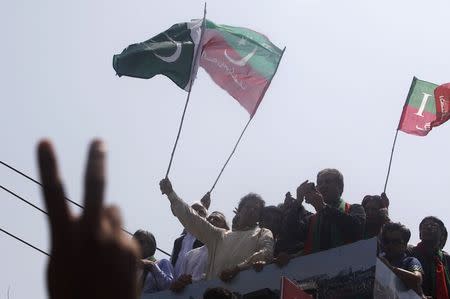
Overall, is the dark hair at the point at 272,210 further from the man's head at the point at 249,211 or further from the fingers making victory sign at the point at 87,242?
the fingers making victory sign at the point at 87,242

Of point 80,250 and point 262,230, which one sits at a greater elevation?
point 80,250

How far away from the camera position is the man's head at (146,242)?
335 inches

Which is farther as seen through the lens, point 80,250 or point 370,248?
point 370,248

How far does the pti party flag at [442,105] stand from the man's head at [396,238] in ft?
14.9

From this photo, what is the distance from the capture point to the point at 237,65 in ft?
39.0

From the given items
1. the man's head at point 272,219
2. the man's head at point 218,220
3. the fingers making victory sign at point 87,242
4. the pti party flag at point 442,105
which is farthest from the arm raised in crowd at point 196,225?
the fingers making victory sign at point 87,242

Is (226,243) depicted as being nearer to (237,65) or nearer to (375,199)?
(375,199)

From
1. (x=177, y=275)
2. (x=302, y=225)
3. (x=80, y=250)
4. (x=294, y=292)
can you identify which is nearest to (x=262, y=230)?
(x=302, y=225)

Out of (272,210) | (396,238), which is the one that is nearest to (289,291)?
(396,238)

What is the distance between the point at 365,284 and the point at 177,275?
92.4 inches

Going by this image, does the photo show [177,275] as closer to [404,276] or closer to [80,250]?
[404,276]

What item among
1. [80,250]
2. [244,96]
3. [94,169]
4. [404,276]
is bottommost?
[404,276]

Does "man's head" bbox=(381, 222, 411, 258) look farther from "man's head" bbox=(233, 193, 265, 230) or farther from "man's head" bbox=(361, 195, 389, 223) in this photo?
"man's head" bbox=(233, 193, 265, 230)

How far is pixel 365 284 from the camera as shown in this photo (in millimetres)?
6859
